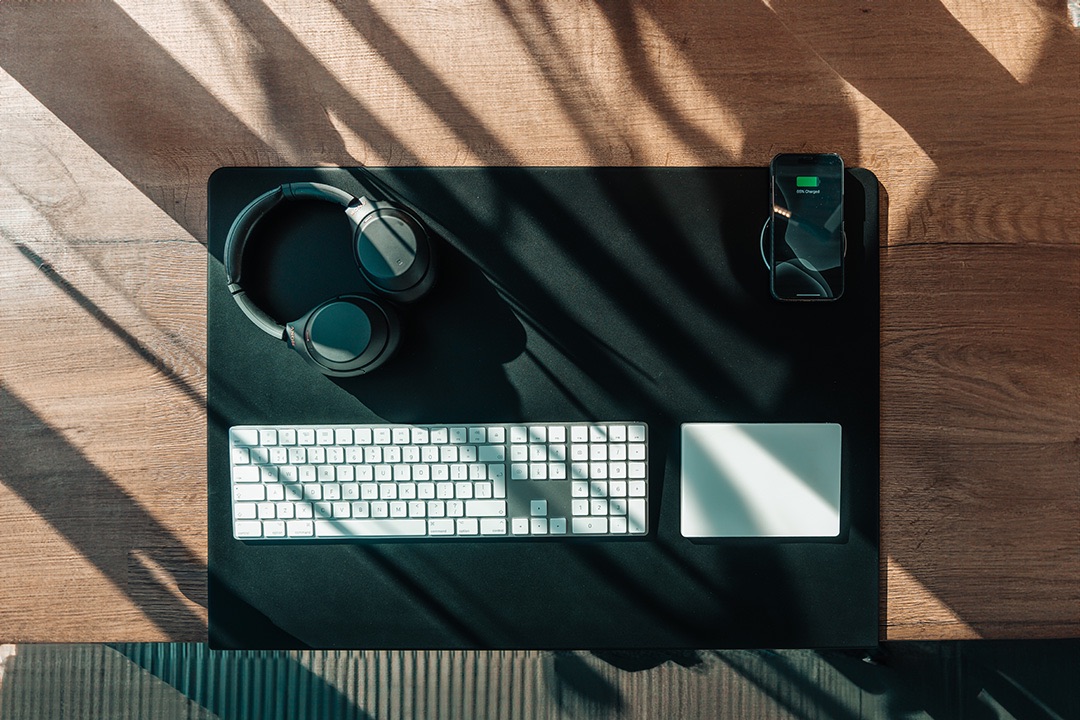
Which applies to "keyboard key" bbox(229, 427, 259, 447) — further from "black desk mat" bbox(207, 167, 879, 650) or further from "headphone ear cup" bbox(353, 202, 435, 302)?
"headphone ear cup" bbox(353, 202, 435, 302)

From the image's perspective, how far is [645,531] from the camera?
844 mm

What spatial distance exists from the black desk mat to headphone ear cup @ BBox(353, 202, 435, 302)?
59 millimetres

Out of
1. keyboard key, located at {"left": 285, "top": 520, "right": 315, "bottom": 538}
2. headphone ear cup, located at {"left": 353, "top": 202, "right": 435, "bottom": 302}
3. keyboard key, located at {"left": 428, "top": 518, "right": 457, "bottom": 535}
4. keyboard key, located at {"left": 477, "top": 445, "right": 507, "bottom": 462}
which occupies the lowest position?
keyboard key, located at {"left": 285, "top": 520, "right": 315, "bottom": 538}

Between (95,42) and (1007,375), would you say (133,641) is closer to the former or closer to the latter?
(95,42)

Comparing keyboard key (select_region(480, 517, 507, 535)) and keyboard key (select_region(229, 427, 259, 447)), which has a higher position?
keyboard key (select_region(229, 427, 259, 447))

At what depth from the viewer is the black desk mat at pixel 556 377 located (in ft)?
2.77

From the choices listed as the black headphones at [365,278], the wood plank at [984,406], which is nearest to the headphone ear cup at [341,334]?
the black headphones at [365,278]

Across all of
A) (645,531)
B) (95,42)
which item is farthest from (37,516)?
(645,531)

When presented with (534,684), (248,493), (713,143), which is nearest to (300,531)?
(248,493)

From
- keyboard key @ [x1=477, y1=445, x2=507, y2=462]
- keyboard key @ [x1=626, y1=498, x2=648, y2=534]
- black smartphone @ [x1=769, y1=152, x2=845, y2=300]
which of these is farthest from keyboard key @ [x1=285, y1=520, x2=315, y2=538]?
black smartphone @ [x1=769, y1=152, x2=845, y2=300]

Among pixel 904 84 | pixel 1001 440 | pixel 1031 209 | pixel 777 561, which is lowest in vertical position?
pixel 777 561

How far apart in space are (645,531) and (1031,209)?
58 centimetres

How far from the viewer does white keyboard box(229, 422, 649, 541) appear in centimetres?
84

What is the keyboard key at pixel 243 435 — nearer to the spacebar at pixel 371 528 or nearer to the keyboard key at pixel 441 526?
the spacebar at pixel 371 528
